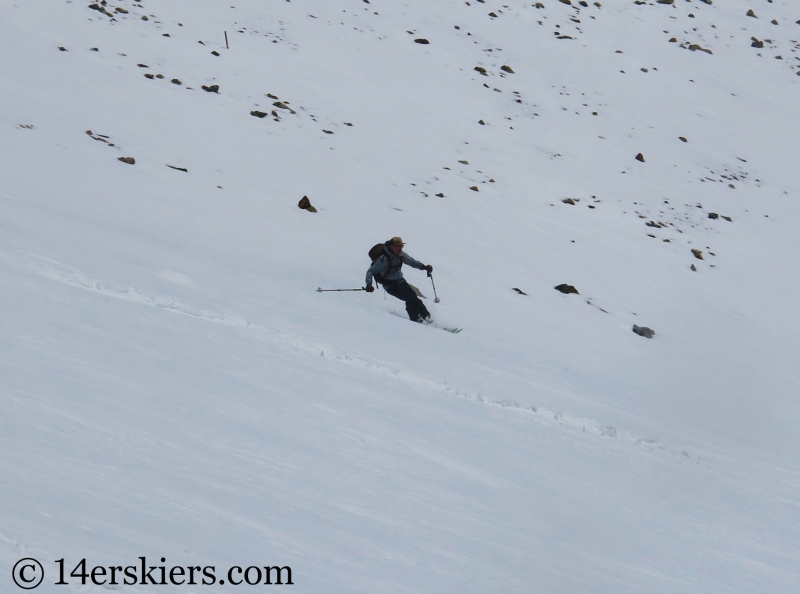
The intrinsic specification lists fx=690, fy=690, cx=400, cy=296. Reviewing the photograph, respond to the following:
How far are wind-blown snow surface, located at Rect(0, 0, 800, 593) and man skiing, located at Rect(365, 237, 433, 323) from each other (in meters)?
0.46

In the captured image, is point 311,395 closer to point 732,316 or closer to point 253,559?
point 253,559

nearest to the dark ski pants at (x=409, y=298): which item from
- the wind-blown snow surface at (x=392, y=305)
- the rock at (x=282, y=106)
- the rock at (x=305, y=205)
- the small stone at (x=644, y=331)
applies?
the wind-blown snow surface at (x=392, y=305)

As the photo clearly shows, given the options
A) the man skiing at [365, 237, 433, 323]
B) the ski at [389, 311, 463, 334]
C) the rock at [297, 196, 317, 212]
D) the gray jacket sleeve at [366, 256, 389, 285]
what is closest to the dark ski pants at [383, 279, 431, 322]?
the man skiing at [365, 237, 433, 323]

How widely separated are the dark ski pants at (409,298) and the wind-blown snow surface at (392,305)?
0.49 meters

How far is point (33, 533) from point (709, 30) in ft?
92.6

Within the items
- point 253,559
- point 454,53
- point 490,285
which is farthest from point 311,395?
point 454,53

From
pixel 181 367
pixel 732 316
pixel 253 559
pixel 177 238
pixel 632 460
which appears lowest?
pixel 732 316

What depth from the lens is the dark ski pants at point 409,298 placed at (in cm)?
882

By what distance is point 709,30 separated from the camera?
25547mm

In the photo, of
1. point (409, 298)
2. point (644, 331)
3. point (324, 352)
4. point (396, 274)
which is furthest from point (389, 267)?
point (644, 331)

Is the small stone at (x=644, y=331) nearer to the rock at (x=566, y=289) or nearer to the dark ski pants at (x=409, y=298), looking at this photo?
the rock at (x=566, y=289)

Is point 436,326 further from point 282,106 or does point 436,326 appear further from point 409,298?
point 282,106

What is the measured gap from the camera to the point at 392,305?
955 centimetres

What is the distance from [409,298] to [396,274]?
37 cm
